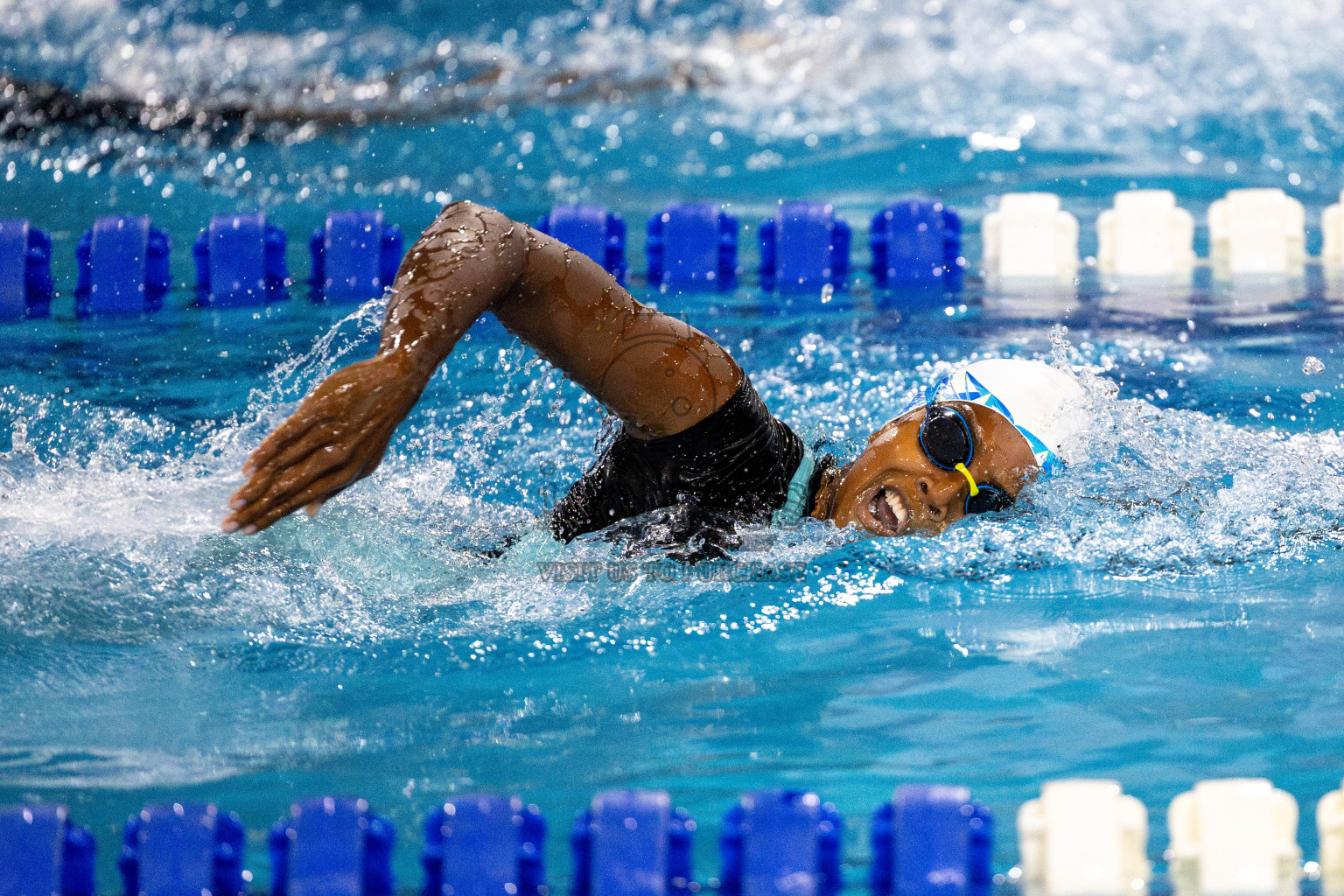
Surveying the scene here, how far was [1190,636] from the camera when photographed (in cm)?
249

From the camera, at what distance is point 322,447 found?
1.76m

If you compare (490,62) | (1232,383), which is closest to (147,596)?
(1232,383)

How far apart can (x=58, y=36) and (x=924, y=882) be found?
26.6 ft

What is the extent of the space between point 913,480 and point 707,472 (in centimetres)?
40

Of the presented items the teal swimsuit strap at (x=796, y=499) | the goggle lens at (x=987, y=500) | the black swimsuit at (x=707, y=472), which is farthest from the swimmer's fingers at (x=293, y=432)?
the goggle lens at (x=987, y=500)

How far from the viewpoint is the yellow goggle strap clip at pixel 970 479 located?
2.61 metres

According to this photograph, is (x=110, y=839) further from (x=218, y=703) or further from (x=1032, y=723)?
(x=1032, y=723)

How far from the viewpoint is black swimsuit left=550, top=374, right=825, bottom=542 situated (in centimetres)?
248

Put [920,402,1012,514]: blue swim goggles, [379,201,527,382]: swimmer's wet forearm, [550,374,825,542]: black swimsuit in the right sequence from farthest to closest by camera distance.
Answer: [920,402,1012,514]: blue swim goggles, [550,374,825,542]: black swimsuit, [379,201,527,382]: swimmer's wet forearm

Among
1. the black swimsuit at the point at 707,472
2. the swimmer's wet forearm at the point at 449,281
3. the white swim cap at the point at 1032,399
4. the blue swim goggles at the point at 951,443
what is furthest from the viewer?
the white swim cap at the point at 1032,399

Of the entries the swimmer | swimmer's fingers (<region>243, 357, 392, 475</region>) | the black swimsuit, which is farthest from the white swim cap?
swimmer's fingers (<region>243, 357, 392, 475</region>)

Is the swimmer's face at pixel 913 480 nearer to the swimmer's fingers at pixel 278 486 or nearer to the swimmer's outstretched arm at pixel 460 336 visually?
the swimmer's outstretched arm at pixel 460 336

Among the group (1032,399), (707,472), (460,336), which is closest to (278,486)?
(460,336)

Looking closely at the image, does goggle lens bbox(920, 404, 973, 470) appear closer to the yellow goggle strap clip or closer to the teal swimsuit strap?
the yellow goggle strap clip
